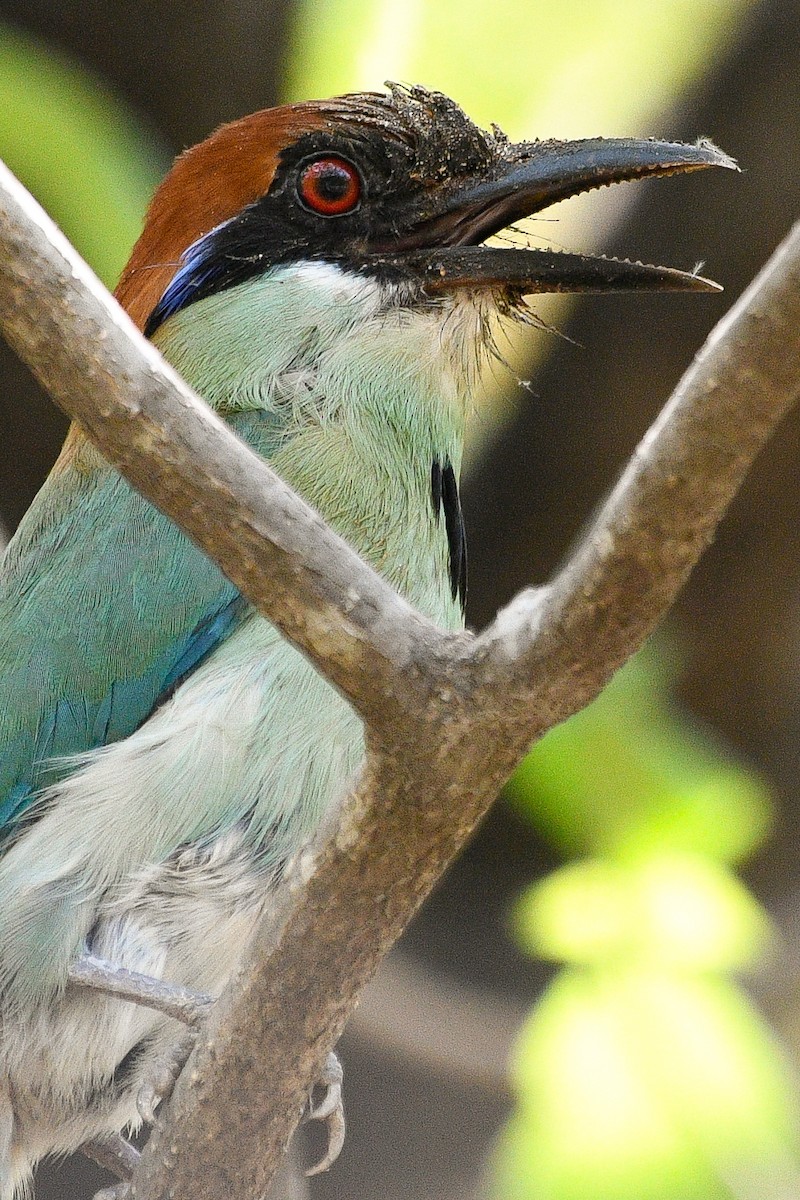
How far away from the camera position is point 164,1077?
2.09 meters

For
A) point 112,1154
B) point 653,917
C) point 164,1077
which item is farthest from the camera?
point 653,917

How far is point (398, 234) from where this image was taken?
8.56ft

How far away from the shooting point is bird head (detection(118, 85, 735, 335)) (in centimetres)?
257

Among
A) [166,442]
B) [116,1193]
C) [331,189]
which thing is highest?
[331,189]

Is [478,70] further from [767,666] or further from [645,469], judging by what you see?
[645,469]

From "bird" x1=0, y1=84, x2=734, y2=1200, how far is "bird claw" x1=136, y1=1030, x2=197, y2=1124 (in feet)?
0.11

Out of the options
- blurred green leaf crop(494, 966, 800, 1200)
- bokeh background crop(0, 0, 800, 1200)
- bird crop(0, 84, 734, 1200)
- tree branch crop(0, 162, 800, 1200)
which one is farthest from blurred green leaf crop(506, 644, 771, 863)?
tree branch crop(0, 162, 800, 1200)

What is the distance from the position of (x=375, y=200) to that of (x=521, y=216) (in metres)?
0.27

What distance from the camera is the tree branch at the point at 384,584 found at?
4.37 feet

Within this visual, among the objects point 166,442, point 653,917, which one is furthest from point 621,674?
point 166,442

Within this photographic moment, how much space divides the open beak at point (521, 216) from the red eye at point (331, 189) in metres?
0.11

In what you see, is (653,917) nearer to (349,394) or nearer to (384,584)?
(349,394)

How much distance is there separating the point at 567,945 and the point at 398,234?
172 cm

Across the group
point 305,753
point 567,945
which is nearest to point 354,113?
point 305,753
